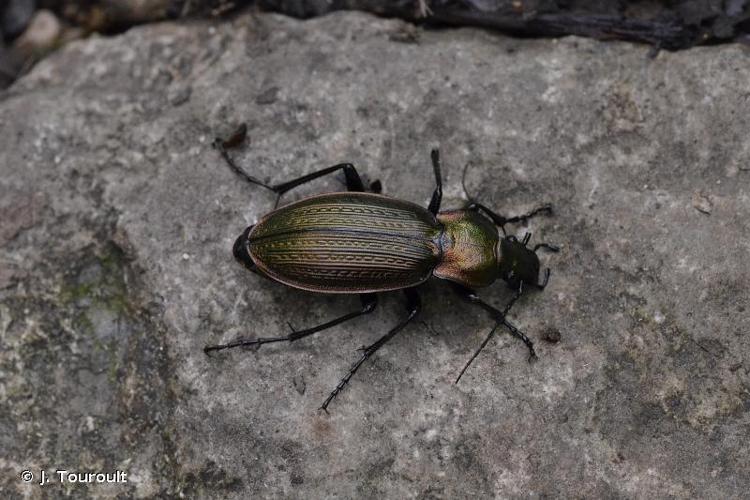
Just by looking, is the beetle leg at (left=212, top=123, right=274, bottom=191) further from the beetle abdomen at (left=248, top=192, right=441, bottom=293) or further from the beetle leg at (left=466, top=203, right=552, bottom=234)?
the beetle leg at (left=466, top=203, right=552, bottom=234)

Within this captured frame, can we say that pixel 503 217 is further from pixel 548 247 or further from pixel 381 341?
pixel 381 341

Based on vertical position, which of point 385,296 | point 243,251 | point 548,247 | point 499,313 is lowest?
point 385,296

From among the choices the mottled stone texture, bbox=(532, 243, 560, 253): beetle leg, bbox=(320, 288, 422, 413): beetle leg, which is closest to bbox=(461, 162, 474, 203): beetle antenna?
the mottled stone texture

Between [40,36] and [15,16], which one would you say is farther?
[15,16]

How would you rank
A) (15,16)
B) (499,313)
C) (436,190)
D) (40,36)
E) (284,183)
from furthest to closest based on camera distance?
(15,16) → (40,36) → (284,183) → (436,190) → (499,313)

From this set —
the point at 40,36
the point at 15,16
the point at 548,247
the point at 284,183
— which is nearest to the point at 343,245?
the point at 284,183

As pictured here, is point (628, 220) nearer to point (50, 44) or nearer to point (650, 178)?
point (650, 178)

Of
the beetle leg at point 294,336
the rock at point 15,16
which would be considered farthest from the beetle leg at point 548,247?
the rock at point 15,16
